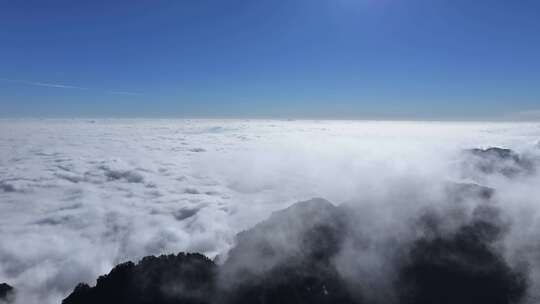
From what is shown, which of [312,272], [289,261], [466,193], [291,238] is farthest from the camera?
[466,193]

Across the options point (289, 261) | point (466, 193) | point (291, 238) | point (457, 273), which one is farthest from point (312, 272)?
point (466, 193)

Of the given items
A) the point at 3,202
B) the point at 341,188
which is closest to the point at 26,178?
the point at 3,202

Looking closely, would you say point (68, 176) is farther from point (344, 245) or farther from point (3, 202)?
point (344, 245)

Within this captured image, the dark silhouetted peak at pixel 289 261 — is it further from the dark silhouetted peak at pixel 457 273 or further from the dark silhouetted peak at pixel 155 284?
the dark silhouetted peak at pixel 457 273

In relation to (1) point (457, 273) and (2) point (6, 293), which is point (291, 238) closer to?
(1) point (457, 273)

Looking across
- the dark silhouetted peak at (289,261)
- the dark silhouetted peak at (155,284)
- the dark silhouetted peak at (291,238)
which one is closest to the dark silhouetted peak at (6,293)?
the dark silhouetted peak at (155,284)

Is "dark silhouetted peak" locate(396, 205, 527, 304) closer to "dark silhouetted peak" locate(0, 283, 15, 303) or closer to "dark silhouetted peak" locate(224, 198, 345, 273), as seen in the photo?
"dark silhouetted peak" locate(224, 198, 345, 273)

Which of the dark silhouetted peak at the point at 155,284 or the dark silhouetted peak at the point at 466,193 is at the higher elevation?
the dark silhouetted peak at the point at 466,193
